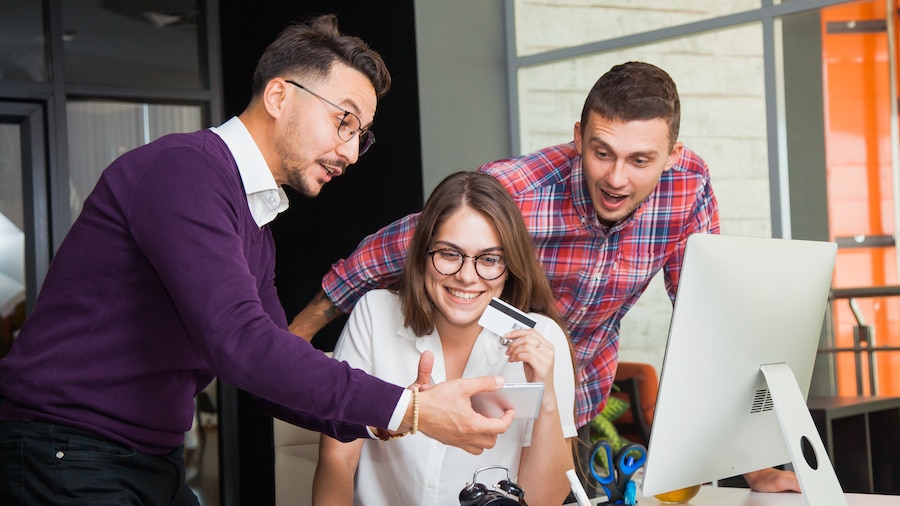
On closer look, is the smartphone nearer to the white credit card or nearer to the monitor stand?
the white credit card

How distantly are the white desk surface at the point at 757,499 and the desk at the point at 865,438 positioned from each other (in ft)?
5.82

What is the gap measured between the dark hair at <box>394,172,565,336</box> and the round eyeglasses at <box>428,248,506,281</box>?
0.08ft

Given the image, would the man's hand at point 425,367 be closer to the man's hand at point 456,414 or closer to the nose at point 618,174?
the man's hand at point 456,414

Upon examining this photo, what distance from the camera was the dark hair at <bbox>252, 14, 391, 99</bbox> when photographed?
179cm

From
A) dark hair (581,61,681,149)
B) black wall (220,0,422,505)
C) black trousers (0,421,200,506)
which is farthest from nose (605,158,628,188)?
black wall (220,0,422,505)

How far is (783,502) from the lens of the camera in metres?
1.81

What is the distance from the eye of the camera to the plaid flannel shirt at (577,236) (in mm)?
2641

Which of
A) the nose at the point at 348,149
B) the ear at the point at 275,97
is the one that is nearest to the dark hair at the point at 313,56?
the ear at the point at 275,97

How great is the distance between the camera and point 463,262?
2.17 metres

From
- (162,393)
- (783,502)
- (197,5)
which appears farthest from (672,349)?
(197,5)

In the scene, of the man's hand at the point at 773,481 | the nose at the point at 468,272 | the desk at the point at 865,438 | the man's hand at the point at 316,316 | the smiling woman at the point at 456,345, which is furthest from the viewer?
the desk at the point at 865,438

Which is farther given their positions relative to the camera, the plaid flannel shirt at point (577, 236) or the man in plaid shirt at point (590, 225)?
the plaid flannel shirt at point (577, 236)

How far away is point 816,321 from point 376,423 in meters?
0.84

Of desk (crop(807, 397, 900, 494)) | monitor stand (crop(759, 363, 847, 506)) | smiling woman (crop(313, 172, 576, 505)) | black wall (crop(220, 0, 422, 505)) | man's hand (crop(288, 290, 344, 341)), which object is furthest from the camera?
black wall (crop(220, 0, 422, 505))
